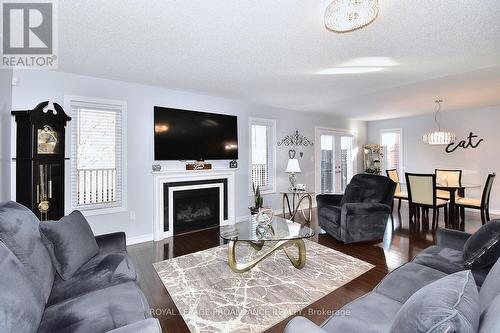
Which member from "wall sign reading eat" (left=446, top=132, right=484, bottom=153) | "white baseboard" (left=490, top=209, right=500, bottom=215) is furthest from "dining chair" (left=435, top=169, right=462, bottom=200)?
"white baseboard" (left=490, top=209, right=500, bottom=215)

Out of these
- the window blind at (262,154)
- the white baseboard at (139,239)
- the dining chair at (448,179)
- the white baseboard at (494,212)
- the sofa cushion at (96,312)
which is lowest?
the white baseboard at (139,239)

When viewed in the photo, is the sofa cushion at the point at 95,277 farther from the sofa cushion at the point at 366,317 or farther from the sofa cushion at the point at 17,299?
the sofa cushion at the point at 366,317

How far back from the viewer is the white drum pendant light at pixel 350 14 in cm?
154

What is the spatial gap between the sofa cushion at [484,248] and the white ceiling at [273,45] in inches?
66.9

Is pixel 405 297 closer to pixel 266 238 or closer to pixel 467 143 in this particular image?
pixel 266 238

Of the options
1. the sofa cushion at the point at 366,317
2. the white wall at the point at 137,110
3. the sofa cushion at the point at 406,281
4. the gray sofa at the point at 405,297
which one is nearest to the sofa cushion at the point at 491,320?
the gray sofa at the point at 405,297

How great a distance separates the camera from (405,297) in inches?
56.1

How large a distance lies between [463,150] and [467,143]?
181 mm

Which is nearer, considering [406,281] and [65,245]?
[406,281]

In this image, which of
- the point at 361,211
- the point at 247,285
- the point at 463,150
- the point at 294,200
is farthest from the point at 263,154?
the point at 463,150

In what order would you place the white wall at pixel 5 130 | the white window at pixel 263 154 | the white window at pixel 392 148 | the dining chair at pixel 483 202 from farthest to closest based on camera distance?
the white window at pixel 392 148 < the white window at pixel 263 154 < the dining chair at pixel 483 202 < the white wall at pixel 5 130

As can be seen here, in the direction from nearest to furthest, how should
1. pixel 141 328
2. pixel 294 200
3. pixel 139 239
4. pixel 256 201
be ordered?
pixel 141 328 < pixel 139 239 < pixel 256 201 < pixel 294 200

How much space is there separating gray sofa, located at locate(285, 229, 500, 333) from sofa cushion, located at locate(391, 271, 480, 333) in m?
0.02

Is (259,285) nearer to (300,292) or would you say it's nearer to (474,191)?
(300,292)
